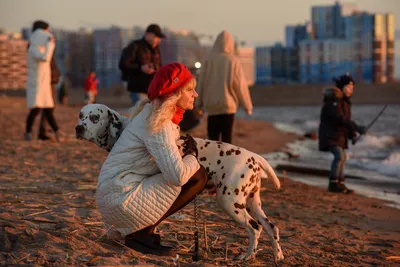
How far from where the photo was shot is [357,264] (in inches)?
222

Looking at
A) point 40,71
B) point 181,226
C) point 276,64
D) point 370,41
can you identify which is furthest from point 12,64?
point 181,226

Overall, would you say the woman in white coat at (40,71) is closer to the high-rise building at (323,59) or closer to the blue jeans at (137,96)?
the blue jeans at (137,96)

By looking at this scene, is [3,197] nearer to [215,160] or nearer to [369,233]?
[215,160]

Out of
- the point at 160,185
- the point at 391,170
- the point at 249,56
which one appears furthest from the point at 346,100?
the point at 249,56

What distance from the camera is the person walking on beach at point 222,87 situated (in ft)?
28.4

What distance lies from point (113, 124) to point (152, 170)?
0.56 meters

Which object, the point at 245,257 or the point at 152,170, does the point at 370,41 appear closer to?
the point at 245,257

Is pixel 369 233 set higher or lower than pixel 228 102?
lower

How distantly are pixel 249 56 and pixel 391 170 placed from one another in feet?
313

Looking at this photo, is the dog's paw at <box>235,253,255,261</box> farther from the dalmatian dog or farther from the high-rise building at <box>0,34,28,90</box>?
the high-rise building at <box>0,34,28,90</box>

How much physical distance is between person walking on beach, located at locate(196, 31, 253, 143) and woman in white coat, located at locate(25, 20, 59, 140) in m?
4.15

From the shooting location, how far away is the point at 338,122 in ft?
30.3

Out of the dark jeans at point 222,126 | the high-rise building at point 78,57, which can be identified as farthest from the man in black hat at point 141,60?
the high-rise building at point 78,57

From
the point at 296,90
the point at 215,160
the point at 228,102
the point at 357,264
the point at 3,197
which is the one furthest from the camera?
the point at 296,90
